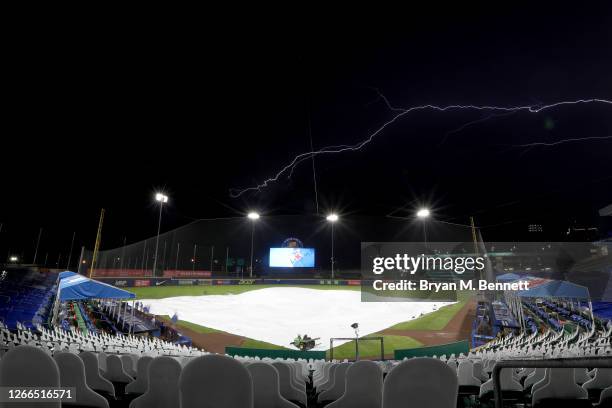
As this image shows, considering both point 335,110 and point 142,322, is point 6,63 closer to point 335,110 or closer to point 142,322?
point 335,110

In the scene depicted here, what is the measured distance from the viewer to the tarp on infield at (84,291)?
467 inches

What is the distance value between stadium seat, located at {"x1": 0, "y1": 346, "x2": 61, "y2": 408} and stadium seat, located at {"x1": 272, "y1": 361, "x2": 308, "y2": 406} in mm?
2757

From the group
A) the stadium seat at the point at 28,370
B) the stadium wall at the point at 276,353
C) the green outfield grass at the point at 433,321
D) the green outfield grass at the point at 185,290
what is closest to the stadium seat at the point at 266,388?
the stadium seat at the point at 28,370

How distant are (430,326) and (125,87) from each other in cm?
2258

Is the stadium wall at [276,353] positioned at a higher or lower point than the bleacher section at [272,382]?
lower

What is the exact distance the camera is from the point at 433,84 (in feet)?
44.5

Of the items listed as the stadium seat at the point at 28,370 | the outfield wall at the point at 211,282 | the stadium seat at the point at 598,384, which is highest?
the outfield wall at the point at 211,282

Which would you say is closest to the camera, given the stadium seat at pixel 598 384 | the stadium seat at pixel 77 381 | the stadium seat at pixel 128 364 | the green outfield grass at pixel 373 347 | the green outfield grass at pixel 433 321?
the stadium seat at pixel 77 381

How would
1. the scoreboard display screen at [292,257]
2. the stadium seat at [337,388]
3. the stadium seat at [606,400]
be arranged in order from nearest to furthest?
the stadium seat at [606,400]
the stadium seat at [337,388]
the scoreboard display screen at [292,257]

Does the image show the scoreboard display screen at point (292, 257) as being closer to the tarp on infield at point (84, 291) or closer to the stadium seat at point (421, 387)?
the tarp on infield at point (84, 291)

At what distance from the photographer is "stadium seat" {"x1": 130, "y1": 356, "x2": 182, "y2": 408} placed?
318 cm

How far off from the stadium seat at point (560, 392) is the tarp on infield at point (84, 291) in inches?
522

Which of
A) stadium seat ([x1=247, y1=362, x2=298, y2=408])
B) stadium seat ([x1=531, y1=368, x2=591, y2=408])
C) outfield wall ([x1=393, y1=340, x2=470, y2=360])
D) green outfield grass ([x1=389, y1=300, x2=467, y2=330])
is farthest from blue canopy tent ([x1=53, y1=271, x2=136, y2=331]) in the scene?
green outfield grass ([x1=389, y1=300, x2=467, y2=330])

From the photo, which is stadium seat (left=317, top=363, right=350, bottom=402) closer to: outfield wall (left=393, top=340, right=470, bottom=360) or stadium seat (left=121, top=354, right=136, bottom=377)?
stadium seat (left=121, top=354, right=136, bottom=377)
